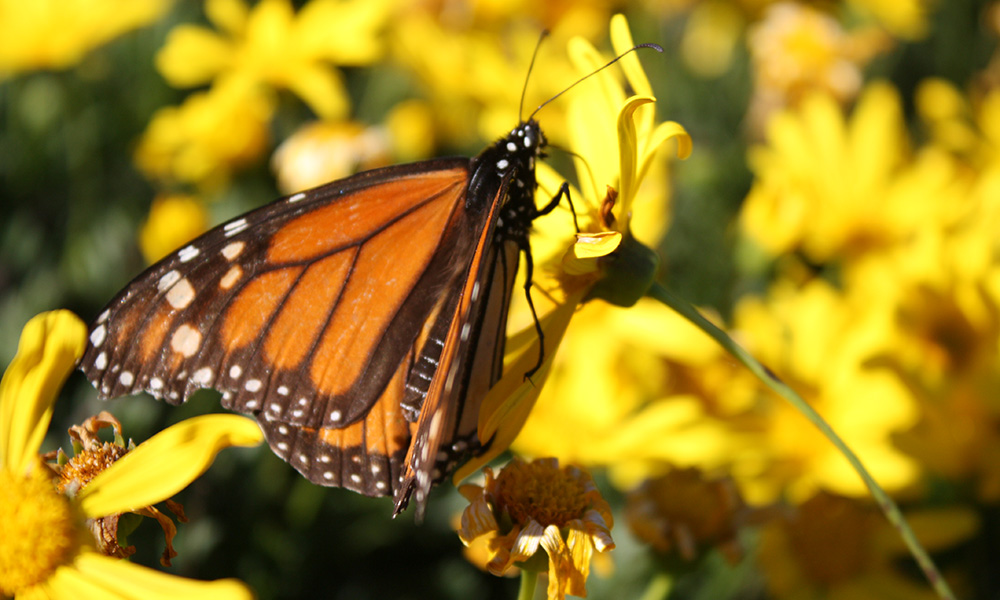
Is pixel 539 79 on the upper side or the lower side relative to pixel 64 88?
lower

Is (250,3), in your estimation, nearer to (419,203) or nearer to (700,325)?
(419,203)

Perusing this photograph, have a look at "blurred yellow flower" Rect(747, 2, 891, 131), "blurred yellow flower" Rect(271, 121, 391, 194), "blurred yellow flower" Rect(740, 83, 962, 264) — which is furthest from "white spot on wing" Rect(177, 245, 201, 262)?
"blurred yellow flower" Rect(747, 2, 891, 131)

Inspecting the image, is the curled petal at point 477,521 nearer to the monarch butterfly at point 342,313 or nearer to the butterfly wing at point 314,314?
the monarch butterfly at point 342,313

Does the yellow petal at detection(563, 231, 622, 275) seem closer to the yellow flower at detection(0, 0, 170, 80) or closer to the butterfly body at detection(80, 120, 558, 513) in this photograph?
the butterfly body at detection(80, 120, 558, 513)

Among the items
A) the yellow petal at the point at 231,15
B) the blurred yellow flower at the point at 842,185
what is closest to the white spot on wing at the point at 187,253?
the blurred yellow flower at the point at 842,185

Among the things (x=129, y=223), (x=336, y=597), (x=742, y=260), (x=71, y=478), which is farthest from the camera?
(x=129, y=223)

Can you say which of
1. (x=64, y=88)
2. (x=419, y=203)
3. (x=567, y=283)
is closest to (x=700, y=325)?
(x=567, y=283)
